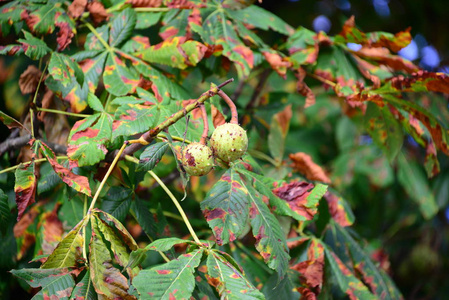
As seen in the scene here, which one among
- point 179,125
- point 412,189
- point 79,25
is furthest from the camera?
point 412,189

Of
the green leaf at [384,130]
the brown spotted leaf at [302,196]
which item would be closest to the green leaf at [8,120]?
the brown spotted leaf at [302,196]

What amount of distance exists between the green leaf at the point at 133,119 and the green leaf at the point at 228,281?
272 mm

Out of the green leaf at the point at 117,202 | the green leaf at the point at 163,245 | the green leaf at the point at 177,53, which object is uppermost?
the green leaf at the point at 177,53

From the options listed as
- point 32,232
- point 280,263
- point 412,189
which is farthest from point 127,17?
point 412,189

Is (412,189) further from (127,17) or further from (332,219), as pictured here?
(127,17)

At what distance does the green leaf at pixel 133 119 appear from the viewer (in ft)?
2.76

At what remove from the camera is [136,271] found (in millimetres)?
806

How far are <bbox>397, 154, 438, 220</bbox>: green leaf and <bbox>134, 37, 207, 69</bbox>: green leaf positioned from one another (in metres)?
1.60

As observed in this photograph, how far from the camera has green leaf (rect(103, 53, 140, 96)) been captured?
102cm

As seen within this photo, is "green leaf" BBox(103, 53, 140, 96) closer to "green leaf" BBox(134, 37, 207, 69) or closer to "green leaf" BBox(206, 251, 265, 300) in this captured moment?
"green leaf" BBox(134, 37, 207, 69)

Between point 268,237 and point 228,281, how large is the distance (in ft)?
0.43

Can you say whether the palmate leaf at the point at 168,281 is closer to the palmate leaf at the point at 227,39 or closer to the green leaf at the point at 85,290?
the green leaf at the point at 85,290

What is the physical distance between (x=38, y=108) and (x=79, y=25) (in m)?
0.28

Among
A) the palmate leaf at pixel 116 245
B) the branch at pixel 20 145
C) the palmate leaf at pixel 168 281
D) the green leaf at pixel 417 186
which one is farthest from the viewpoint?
the green leaf at pixel 417 186
